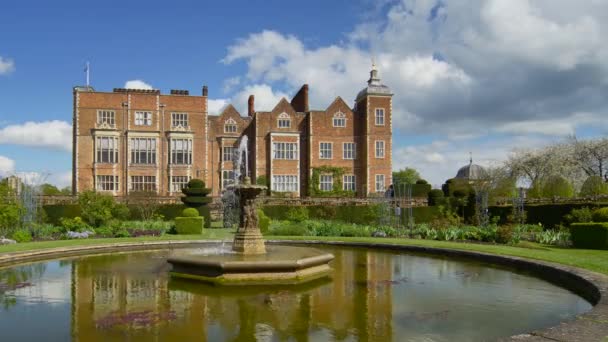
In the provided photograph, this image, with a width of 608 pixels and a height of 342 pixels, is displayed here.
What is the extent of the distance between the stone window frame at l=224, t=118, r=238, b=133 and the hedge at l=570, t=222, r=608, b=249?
29.1 meters

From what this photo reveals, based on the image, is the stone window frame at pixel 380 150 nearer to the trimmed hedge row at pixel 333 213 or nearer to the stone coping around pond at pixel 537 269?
the trimmed hedge row at pixel 333 213

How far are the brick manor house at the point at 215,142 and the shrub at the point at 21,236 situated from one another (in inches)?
745

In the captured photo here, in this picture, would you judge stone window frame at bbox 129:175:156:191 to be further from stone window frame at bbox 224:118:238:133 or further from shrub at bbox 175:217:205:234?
shrub at bbox 175:217:205:234

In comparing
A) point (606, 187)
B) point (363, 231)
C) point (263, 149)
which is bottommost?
point (363, 231)

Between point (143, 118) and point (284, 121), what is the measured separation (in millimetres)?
11150

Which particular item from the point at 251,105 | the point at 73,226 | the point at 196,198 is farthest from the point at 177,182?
the point at 73,226

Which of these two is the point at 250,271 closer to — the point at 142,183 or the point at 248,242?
the point at 248,242

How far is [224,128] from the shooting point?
131 feet

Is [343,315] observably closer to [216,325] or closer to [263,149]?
[216,325]

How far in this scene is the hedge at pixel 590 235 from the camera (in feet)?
49.6

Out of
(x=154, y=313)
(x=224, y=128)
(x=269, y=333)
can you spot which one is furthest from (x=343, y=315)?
(x=224, y=128)

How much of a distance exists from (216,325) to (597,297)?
587cm

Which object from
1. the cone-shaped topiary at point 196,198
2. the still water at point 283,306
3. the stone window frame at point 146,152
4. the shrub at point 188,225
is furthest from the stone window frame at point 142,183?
the still water at point 283,306

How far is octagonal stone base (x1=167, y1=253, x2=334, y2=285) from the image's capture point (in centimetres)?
916
